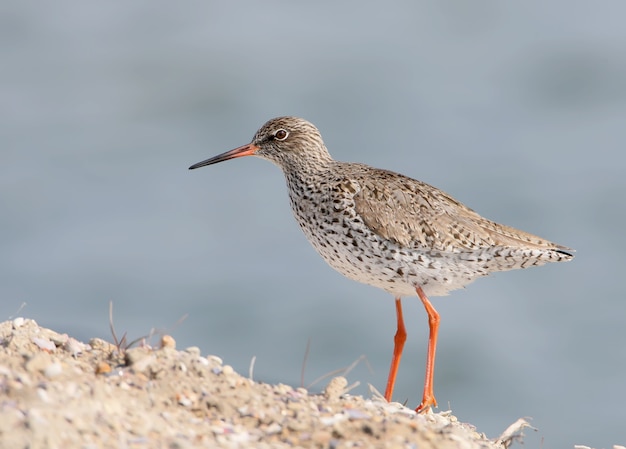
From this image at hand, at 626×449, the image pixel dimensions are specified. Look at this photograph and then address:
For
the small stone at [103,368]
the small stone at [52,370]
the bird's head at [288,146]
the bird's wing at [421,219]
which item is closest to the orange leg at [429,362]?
the bird's wing at [421,219]

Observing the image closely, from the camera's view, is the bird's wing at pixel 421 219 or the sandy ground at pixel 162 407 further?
the bird's wing at pixel 421 219

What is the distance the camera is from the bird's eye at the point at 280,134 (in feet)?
33.7

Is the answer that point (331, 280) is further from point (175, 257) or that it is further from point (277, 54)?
point (277, 54)

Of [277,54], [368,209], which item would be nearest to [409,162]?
[277,54]

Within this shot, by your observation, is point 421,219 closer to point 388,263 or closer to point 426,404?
point 388,263

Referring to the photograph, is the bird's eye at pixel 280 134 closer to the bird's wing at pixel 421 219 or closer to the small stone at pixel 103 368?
the bird's wing at pixel 421 219

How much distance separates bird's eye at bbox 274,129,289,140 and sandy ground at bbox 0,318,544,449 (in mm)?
4006

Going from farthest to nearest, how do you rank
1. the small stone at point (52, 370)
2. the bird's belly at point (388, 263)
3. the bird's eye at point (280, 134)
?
the bird's eye at point (280, 134), the bird's belly at point (388, 263), the small stone at point (52, 370)

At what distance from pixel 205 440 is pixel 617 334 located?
13241mm

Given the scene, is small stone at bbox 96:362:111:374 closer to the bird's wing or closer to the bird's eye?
the bird's wing

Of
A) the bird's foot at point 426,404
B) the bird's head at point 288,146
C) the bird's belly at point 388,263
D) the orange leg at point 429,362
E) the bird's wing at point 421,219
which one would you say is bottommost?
the bird's foot at point 426,404

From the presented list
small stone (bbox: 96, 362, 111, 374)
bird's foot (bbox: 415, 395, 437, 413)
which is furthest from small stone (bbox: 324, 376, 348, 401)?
bird's foot (bbox: 415, 395, 437, 413)

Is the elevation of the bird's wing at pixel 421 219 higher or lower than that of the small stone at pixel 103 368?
higher

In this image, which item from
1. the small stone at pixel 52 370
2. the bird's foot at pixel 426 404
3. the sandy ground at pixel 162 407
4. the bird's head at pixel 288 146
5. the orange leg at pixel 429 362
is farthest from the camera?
the bird's head at pixel 288 146
